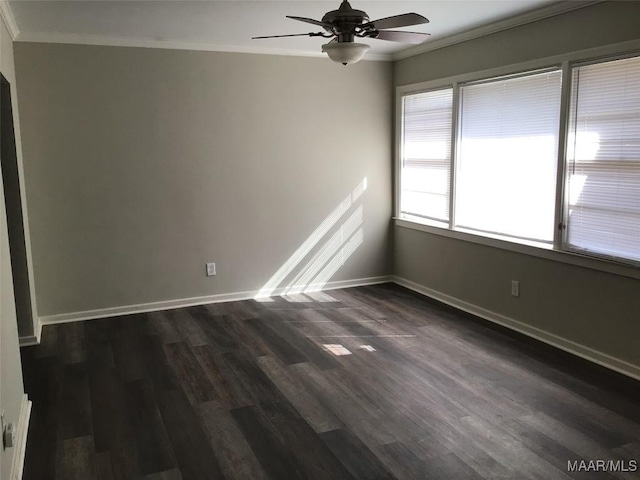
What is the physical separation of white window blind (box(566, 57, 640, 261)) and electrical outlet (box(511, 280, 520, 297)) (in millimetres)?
587

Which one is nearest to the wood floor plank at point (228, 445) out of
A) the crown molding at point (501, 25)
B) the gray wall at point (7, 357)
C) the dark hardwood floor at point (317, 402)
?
the dark hardwood floor at point (317, 402)

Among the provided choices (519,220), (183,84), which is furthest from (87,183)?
(519,220)

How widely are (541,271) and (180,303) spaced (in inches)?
126

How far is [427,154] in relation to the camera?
5.30 metres

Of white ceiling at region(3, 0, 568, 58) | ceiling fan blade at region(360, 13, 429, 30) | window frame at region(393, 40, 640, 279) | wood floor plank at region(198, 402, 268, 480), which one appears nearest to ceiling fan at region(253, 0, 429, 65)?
ceiling fan blade at region(360, 13, 429, 30)

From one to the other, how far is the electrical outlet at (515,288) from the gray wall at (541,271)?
0.13 ft

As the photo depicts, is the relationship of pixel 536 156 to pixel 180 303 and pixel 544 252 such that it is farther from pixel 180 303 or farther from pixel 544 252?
pixel 180 303

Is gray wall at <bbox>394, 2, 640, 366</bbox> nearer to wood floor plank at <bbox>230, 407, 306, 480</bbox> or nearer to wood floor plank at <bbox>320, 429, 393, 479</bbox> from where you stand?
wood floor plank at <bbox>320, 429, 393, 479</bbox>

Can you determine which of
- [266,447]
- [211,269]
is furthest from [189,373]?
[211,269]

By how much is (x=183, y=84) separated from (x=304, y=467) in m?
3.58

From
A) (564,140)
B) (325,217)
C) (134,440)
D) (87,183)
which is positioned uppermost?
(564,140)

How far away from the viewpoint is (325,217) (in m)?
5.60

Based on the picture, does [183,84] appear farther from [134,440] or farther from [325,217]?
[134,440]

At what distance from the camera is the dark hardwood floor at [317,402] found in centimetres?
257
